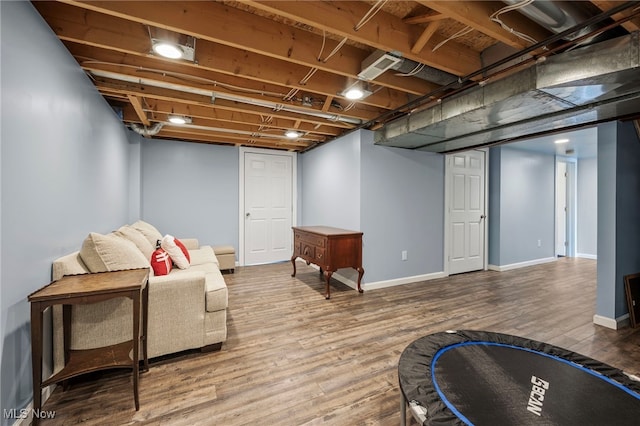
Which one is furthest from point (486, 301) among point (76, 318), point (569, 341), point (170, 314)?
point (76, 318)

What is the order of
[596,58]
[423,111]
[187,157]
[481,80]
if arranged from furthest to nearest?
[187,157]
[423,111]
[481,80]
[596,58]

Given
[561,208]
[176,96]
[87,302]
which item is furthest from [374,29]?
[561,208]

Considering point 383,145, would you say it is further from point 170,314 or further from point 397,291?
point 170,314

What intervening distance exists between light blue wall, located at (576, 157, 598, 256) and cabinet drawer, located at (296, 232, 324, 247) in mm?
6619

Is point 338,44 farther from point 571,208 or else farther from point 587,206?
point 587,206

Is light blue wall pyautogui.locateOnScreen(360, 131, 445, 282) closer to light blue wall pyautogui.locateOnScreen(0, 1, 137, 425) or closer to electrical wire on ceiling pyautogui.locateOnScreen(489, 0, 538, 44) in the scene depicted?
electrical wire on ceiling pyautogui.locateOnScreen(489, 0, 538, 44)

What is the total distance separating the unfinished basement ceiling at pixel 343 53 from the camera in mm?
1658

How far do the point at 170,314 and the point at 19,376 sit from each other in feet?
2.57

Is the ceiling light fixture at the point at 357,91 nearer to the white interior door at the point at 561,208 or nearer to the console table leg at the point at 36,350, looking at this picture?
the console table leg at the point at 36,350

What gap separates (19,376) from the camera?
4.75 ft

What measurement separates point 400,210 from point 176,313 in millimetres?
3229

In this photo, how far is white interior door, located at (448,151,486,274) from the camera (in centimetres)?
457

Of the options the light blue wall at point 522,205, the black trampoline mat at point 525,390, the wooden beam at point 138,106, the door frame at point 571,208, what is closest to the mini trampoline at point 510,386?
the black trampoline mat at point 525,390

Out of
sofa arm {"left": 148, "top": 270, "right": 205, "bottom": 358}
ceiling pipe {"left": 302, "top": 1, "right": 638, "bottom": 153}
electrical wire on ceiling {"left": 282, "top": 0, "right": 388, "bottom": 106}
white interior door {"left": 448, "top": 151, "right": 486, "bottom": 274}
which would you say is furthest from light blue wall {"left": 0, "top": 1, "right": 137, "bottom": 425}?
white interior door {"left": 448, "top": 151, "right": 486, "bottom": 274}
